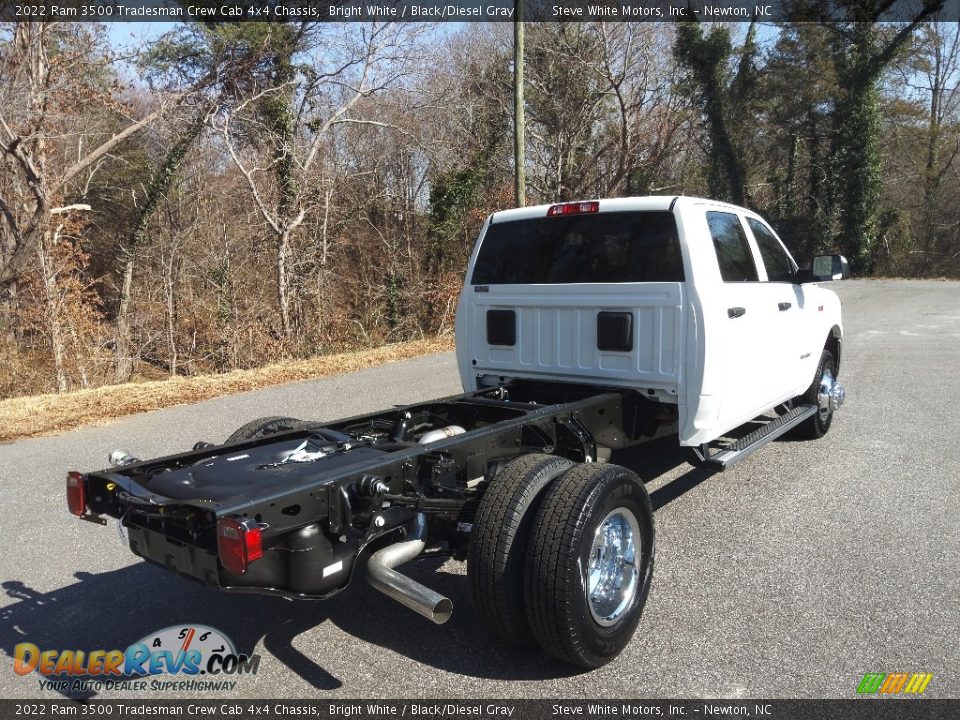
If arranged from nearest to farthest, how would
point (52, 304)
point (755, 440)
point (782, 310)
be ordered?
point (755, 440) → point (782, 310) → point (52, 304)

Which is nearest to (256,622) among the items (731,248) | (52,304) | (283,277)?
(731,248)

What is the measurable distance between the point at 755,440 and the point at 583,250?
184cm

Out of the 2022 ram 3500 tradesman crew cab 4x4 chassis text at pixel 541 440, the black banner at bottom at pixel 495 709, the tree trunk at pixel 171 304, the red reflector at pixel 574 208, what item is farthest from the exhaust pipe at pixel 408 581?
the tree trunk at pixel 171 304

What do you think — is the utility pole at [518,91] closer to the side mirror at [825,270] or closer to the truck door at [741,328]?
the side mirror at [825,270]

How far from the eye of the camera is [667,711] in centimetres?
300

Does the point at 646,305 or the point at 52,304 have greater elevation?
the point at 646,305

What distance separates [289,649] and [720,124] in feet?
113

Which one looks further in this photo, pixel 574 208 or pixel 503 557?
pixel 574 208

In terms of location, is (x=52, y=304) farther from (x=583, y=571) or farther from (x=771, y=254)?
(x=583, y=571)

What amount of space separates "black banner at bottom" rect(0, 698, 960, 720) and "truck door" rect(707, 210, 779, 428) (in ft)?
7.10

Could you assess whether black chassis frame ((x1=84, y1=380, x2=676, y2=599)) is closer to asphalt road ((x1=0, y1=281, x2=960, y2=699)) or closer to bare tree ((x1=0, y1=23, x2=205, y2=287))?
asphalt road ((x1=0, y1=281, x2=960, y2=699))

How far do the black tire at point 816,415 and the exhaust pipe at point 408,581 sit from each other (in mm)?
4679

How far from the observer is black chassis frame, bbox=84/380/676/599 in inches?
118

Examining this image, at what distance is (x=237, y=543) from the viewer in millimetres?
2713
